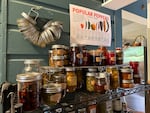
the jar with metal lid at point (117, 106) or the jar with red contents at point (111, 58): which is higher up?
the jar with red contents at point (111, 58)

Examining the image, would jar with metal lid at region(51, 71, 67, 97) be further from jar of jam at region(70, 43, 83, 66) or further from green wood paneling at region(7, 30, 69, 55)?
green wood paneling at region(7, 30, 69, 55)

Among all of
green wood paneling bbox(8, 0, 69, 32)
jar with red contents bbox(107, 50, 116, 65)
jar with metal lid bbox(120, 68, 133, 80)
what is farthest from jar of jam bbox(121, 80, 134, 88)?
green wood paneling bbox(8, 0, 69, 32)

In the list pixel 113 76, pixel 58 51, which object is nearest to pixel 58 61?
pixel 58 51

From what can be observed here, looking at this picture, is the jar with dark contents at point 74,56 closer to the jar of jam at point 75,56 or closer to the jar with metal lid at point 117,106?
the jar of jam at point 75,56

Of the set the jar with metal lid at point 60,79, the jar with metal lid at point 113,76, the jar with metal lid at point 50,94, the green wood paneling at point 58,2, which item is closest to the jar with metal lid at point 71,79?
the jar with metal lid at point 60,79

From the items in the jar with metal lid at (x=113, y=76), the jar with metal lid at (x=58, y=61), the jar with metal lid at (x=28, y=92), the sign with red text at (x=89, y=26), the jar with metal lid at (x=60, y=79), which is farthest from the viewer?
the sign with red text at (x=89, y=26)

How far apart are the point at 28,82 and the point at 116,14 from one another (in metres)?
1.23

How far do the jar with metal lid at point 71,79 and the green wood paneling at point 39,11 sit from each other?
0.42 meters

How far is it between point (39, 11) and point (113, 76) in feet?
2.14

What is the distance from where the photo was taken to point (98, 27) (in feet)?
4.63

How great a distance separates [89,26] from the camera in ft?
4.41

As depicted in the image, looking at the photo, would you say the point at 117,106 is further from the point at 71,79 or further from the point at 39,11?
the point at 39,11

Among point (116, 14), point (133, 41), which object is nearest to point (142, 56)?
point (133, 41)

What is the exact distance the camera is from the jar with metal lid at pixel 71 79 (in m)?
0.87
